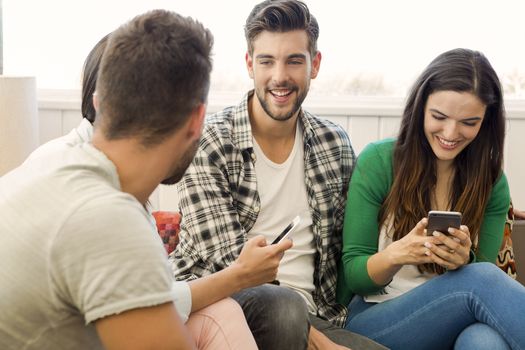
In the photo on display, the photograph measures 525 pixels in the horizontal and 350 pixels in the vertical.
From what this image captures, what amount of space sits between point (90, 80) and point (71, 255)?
2.62ft

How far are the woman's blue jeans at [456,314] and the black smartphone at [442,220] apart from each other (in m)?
0.12

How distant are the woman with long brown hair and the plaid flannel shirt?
0.06 metres

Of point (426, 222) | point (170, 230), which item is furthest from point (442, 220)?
point (170, 230)

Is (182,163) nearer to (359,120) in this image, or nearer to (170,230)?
(170,230)

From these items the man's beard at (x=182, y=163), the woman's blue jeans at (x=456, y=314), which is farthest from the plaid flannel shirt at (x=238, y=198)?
the man's beard at (x=182, y=163)

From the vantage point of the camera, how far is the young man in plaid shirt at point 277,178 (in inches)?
78.0

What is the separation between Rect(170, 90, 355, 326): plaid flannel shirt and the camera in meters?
1.97

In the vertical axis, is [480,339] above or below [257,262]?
below

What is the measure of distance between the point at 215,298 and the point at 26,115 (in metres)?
1.27

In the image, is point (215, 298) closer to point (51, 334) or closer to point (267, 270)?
point (267, 270)

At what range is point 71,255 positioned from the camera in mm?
1032

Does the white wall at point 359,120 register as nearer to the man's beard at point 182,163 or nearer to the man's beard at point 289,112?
the man's beard at point 289,112

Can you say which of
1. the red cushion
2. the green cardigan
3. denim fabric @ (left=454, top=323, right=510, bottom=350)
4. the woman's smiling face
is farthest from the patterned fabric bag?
the red cushion

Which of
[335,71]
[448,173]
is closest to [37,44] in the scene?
[335,71]
